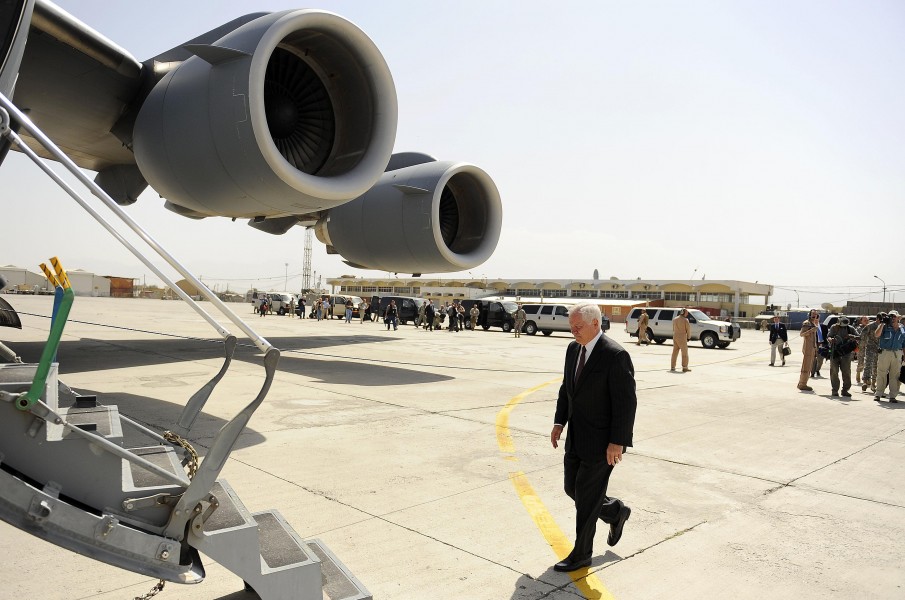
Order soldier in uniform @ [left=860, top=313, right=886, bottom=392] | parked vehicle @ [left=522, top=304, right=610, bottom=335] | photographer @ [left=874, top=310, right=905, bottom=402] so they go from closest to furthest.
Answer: photographer @ [left=874, top=310, right=905, bottom=402] < soldier in uniform @ [left=860, top=313, right=886, bottom=392] < parked vehicle @ [left=522, top=304, right=610, bottom=335]

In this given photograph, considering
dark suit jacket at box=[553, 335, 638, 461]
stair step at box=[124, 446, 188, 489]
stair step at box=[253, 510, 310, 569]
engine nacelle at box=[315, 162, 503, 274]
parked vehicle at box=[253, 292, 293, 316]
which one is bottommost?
parked vehicle at box=[253, 292, 293, 316]

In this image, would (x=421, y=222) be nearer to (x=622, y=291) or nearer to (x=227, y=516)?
(x=227, y=516)

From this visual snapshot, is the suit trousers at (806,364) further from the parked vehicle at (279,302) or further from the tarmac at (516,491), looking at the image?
the parked vehicle at (279,302)

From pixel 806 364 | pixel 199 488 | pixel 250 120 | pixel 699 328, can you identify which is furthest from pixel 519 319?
pixel 199 488

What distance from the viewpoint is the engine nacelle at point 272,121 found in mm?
5977

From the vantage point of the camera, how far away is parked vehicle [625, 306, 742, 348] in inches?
978

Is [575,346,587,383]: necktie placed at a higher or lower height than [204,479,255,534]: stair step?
higher

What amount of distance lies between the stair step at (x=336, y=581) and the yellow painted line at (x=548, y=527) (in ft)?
3.85

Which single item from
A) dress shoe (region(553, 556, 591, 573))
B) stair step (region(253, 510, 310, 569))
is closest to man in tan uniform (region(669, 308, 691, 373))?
→ dress shoe (region(553, 556, 591, 573))

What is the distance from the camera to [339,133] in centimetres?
790

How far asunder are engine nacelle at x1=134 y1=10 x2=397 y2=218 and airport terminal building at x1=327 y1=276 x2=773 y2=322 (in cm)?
4094

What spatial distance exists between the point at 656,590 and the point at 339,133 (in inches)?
254

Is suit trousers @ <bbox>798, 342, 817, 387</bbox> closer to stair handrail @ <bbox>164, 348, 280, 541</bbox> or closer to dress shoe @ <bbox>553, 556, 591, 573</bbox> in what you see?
dress shoe @ <bbox>553, 556, 591, 573</bbox>

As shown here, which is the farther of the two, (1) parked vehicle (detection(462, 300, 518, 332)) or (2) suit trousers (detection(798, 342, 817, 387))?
(1) parked vehicle (detection(462, 300, 518, 332))
